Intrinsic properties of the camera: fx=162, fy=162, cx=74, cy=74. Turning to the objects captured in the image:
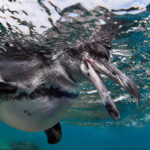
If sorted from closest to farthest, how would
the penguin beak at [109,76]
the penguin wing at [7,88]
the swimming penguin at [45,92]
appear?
the penguin beak at [109,76] < the swimming penguin at [45,92] < the penguin wing at [7,88]

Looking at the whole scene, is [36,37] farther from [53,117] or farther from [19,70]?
[53,117]

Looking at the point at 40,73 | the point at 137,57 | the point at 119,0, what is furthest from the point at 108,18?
the point at 137,57

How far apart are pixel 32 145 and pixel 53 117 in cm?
2565

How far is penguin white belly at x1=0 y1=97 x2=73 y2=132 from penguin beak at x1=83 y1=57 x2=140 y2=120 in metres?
0.54

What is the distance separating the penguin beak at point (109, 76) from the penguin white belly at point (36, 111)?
0.54 metres

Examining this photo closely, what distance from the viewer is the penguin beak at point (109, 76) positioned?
2.04 meters

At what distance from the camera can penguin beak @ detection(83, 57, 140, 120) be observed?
2.04 metres

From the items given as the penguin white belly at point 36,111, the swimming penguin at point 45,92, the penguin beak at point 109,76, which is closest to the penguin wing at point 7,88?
the swimming penguin at point 45,92

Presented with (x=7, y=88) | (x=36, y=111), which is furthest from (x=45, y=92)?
(x=7, y=88)

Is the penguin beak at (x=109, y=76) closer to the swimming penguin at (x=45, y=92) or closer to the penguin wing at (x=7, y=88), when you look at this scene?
the swimming penguin at (x=45, y=92)

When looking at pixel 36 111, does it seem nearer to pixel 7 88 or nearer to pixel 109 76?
pixel 7 88

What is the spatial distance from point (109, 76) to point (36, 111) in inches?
48.1

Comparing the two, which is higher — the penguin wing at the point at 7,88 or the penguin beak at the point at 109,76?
the penguin wing at the point at 7,88

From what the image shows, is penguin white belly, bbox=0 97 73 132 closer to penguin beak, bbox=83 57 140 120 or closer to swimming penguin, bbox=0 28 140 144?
swimming penguin, bbox=0 28 140 144
